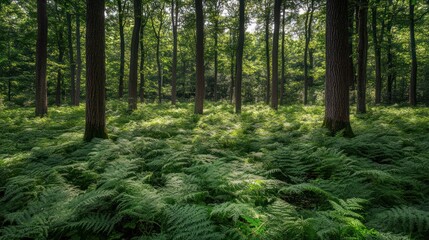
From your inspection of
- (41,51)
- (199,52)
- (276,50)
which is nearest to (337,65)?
(199,52)

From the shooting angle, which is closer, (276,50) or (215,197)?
(215,197)

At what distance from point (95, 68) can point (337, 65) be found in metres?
7.12

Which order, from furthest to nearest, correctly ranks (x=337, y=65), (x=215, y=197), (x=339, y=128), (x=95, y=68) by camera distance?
(x=339, y=128) < (x=337, y=65) < (x=95, y=68) < (x=215, y=197)

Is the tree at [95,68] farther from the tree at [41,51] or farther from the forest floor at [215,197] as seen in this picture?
the tree at [41,51]

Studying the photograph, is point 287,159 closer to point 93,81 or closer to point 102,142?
point 102,142

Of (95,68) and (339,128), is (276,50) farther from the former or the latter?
(95,68)

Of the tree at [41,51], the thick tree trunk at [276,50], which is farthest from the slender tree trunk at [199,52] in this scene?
the tree at [41,51]

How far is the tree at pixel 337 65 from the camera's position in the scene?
7.75 m

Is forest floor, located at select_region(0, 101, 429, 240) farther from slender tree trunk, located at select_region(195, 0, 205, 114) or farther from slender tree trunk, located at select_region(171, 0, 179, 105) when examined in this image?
slender tree trunk, located at select_region(171, 0, 179, 105)

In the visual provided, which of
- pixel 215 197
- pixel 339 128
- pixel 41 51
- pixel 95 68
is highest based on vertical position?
pixel 41 51

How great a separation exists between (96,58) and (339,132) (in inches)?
286

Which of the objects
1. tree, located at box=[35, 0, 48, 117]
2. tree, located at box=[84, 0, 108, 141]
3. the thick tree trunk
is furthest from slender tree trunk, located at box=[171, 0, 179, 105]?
tree, located at box=[84, 0, 108, 141]

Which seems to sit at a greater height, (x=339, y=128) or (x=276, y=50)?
(x=276, y=50)

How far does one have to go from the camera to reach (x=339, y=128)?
7961mm
